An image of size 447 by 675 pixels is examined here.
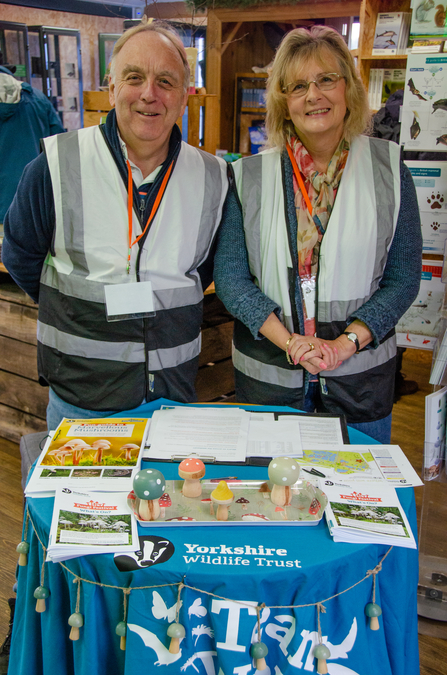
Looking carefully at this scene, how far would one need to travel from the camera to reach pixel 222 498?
3.97 ft

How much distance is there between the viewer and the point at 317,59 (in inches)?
67.3

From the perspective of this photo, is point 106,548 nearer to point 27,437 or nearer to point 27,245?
point 27,245

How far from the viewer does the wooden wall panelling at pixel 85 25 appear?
28.6ft

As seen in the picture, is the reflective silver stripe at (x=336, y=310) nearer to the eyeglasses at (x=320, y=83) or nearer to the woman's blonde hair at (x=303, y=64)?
the woman's blonde hair at (x=303, y=64)

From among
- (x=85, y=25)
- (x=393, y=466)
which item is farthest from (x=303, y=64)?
(x=85, y=25)

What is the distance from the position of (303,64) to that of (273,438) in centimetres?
107

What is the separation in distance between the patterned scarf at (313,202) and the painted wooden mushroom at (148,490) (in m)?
0.80

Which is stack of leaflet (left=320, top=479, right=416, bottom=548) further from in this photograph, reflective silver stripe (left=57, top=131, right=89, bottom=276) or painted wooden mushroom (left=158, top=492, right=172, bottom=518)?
reflective silver stripe (left=57, top=131, right=89, bottom=276)

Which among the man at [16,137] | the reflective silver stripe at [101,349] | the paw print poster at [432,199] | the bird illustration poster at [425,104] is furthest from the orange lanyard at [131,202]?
the man at [16,137]

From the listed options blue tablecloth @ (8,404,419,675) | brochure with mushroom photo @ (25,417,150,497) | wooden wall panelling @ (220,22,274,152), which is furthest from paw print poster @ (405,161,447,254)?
wooden wall panelling @ (220,22,274,152)

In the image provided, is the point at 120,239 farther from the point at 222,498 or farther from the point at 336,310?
the point at 222,498

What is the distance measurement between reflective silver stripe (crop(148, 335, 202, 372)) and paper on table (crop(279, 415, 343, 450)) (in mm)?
343

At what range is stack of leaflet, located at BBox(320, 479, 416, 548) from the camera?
116cm

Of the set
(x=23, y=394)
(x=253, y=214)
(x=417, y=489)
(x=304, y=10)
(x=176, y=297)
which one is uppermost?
(x=304, y=10)
